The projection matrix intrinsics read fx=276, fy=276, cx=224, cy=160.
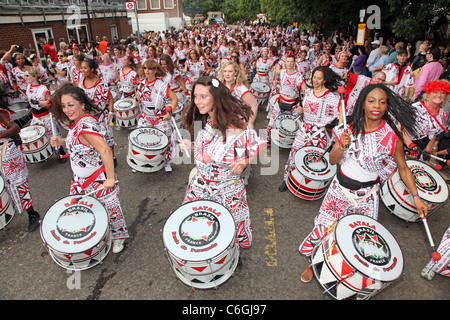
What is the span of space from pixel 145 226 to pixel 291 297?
7.63 ft

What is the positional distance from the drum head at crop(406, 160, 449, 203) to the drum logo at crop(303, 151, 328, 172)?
1.26m

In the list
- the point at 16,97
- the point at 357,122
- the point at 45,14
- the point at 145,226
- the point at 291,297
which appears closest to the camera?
the point at 357,122

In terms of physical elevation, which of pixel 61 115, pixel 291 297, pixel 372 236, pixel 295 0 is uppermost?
pixel 295 0

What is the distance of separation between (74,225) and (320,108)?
389 cm

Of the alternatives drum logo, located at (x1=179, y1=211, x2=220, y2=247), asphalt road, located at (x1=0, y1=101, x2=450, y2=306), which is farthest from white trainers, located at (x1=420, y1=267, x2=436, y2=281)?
drum logo, located at (x1=179, y1=211, x2=220, y2=247)

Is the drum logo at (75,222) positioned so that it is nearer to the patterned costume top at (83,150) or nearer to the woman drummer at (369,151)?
the patterned costume top at (83,150)

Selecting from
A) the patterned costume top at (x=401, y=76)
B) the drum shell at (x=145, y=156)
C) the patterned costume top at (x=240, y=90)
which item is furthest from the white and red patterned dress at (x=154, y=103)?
the patterned costume top at (x=401, y=76)

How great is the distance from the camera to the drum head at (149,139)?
15.0ft

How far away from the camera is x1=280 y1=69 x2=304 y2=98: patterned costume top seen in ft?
20.9

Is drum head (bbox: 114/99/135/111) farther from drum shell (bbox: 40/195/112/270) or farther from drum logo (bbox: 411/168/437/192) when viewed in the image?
drum logo (bbox: 411/168/437/192)

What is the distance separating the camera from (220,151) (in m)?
2.79

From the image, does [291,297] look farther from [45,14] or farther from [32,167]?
[45,14]
